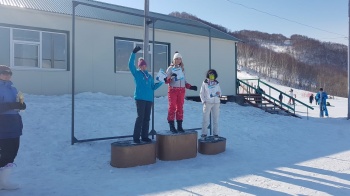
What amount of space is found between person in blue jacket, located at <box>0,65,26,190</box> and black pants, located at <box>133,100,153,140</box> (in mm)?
2093

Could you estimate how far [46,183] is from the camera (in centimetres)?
470

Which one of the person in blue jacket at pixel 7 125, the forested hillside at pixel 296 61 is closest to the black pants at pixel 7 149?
the person in blue jacket at pixel 7 125

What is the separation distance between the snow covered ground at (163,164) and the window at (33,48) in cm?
162

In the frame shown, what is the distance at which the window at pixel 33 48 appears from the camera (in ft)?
34.5

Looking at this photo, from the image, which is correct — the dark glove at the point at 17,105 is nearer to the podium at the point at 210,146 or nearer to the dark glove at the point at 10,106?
the dark glove at the point at 10,106

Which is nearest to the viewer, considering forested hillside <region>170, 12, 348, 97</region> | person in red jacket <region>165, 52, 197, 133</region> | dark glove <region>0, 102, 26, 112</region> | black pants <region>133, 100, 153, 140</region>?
dark glove <region>0, 102, 26, 112</region>

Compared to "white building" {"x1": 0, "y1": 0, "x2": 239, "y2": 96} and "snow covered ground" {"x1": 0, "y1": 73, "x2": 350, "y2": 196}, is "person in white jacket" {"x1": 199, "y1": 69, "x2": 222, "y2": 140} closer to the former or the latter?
"snow covered ground" {"x1": 0, "y1": 73, "x2": 350, "y2": 196}

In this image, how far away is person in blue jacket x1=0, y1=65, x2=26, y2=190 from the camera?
415 centimetres

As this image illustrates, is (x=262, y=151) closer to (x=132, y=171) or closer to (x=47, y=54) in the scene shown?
(x=132, y=171)

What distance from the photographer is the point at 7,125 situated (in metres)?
4.17

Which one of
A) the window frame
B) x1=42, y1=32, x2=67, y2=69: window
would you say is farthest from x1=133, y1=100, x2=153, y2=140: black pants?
x1=42, y1=32, x2=67, y2=69: window

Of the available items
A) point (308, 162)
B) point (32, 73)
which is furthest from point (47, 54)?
point (308, 162)

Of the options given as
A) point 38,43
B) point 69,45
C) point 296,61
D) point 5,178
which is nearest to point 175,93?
point 5,178

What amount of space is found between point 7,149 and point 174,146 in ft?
9.98
